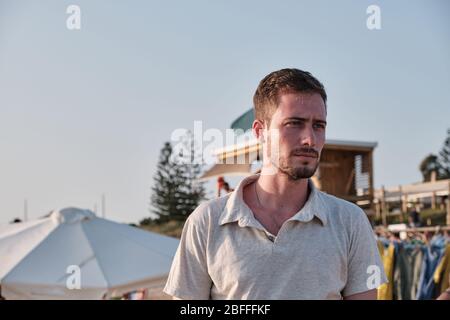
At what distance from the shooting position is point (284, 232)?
5.66 ft

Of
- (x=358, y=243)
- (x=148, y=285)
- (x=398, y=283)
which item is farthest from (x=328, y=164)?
(x=358, y=243)

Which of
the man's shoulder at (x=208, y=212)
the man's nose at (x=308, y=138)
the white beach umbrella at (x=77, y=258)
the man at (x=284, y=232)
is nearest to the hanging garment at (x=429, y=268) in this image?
the white beach umbrella at (x=77, y=258)

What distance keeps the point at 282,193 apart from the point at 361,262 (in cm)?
28

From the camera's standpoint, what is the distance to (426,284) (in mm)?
7777

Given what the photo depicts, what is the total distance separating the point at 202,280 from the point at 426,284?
6.60m

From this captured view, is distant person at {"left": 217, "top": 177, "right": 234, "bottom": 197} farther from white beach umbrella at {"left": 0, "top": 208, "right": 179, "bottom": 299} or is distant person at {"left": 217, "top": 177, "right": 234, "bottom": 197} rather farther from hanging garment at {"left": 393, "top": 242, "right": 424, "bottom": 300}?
hanging garment at {"left": 393, "top": 242, "right": 424, "bottom": 300}

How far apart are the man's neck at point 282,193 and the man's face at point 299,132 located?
7cm

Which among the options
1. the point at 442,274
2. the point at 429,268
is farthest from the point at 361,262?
the point at 429,268

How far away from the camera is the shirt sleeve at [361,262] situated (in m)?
1.74

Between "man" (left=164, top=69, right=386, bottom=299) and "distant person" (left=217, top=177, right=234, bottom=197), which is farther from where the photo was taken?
"distant person" (left=217, top=177, right=234, bottom=197)

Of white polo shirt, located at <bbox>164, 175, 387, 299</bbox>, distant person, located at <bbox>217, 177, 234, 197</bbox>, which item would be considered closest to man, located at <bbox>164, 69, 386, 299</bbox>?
white polo shirt, located at <bbox>164, 175, 387, 299</bbox>

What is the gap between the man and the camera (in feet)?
5.52
